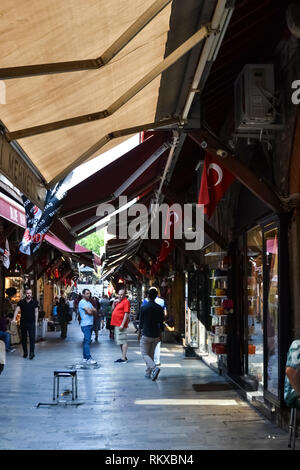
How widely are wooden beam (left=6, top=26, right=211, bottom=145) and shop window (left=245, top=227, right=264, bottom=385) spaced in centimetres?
471

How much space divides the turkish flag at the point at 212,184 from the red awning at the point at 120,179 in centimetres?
68

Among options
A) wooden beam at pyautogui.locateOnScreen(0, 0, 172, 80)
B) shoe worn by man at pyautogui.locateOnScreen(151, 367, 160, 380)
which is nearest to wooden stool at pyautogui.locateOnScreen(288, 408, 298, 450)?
wooden beam at pyautogui.locateOnScreen(0, 0, 172, 80)

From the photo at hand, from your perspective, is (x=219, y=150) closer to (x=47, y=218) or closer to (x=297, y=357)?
(x=47, y=218)

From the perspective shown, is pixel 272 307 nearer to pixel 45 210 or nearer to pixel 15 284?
pixel 45 210

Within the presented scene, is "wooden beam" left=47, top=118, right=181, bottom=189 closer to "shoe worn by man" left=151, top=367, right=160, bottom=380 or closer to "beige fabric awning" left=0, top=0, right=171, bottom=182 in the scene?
"beige fabric awning" left=0, top=0, right=171, bottom=182

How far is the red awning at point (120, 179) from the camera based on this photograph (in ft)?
26.2

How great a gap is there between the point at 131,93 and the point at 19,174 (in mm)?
1132

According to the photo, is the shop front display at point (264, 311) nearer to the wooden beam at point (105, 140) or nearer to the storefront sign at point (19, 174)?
the wooden beam at point (105, 140)

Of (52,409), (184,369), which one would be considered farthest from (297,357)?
(184,369)

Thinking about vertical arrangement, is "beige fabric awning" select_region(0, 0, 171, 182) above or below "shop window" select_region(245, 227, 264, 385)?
above

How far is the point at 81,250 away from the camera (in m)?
17.8

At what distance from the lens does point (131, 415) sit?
7.79 metres

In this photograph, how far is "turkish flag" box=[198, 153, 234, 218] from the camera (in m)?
8.09

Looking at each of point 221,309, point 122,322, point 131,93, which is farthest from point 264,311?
point 122,322
